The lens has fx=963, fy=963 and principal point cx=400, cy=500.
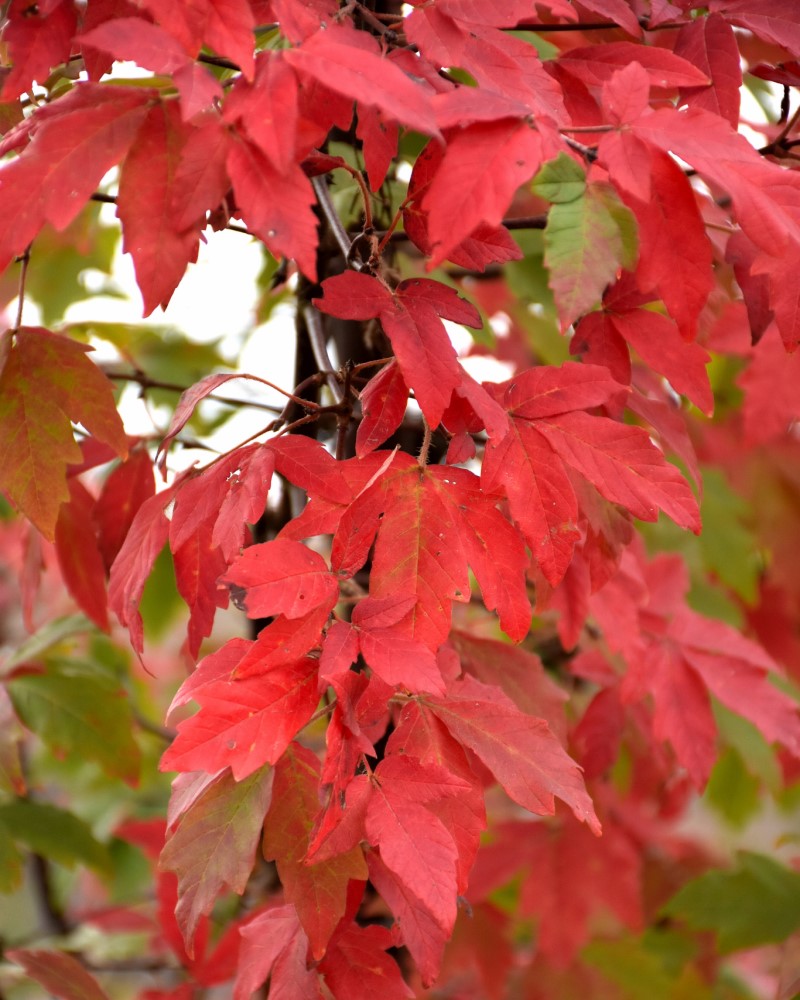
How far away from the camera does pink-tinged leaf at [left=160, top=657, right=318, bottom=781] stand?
1.62 ft

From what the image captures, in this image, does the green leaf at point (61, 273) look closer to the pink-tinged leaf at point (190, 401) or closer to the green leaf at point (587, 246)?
the pink-tinged leaf at point (190, 401)

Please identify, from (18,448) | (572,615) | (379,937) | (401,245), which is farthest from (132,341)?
(379,937)

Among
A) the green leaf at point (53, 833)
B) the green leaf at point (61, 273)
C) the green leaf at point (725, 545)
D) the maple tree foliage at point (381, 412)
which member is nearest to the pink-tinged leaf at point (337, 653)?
the maple tree foliage at point (381, 412)

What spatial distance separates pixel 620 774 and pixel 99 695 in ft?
2.62

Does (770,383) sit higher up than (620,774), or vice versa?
(770,383)

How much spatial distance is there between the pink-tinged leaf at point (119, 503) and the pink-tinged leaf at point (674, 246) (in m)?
0.46

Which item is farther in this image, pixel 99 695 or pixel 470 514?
pixel 99 695

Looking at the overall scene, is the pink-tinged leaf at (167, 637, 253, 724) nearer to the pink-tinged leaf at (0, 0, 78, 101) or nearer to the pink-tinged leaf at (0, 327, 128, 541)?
the pink-tinged leaf at (0, 327, 128, 541)

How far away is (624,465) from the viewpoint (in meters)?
0.58

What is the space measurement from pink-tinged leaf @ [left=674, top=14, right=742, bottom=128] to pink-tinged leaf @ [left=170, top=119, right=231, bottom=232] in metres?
0.35

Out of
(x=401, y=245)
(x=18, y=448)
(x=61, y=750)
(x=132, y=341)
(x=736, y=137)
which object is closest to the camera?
(x=736, y=137)

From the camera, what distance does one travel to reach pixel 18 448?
651mm

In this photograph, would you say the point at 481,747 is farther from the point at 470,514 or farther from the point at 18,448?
the point at 18,448

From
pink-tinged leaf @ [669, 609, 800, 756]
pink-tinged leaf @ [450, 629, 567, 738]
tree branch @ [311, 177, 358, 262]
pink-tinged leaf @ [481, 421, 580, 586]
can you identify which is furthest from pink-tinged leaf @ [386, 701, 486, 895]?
pink-tinged leaf @ [669, 609, 800, 756]
